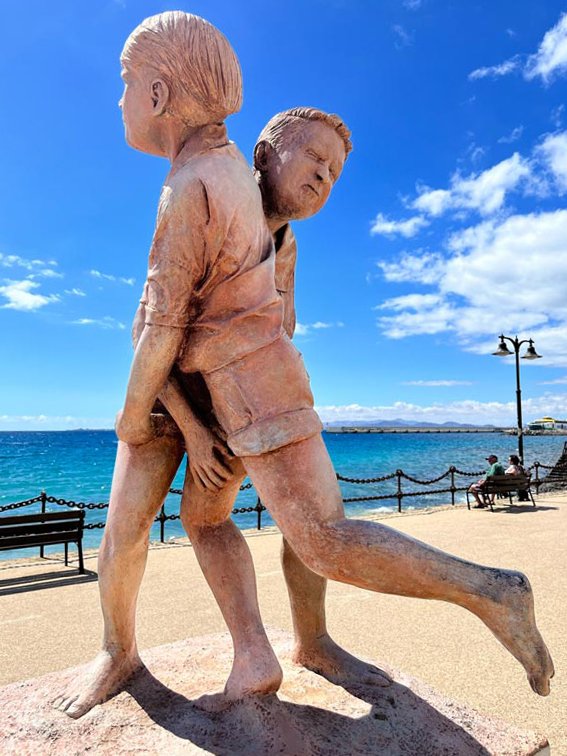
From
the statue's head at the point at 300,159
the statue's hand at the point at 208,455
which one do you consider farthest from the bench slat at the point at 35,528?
the statue's head at the point at 300,159

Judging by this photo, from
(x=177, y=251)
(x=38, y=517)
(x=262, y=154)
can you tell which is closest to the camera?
(x=177, y=251)

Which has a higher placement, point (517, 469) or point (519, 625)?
point (519, 625)

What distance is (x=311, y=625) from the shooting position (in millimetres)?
2676

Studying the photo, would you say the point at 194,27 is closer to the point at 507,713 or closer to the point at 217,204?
the point at 217,204

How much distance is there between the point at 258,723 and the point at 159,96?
2.28m

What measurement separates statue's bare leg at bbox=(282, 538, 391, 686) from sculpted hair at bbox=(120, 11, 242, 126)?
6.10 ft

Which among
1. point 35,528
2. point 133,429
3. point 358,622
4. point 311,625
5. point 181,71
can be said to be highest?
point 181,71

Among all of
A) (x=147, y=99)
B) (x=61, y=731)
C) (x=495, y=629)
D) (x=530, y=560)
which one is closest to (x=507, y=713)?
(x=495, y=629)

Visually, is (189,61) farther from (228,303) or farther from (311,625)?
(311,625)

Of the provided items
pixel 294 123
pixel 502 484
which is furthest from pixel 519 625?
pixel 502 484

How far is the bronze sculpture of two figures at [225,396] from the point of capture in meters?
1.83

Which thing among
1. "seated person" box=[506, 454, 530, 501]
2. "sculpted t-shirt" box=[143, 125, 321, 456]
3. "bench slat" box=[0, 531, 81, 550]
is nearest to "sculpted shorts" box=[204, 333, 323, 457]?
"sculpted t-shirt" box=[143, 125, 321, 456]

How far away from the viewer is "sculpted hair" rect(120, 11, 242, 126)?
2043 millimetres

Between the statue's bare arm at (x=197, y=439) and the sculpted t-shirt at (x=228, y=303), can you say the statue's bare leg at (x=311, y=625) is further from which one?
the sculpted t-shirt at (x=228, y=303)
